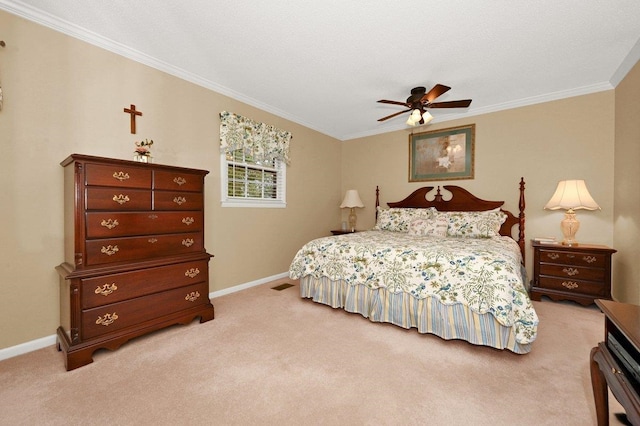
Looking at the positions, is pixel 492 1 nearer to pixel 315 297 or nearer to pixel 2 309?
pixel 315 297

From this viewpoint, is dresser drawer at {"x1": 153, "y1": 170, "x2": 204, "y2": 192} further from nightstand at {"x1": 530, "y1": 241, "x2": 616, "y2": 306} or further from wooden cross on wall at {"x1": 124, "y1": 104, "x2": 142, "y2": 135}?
nightstand at {"x1": 530, "y1": 241, "x2": 616, "y2": 306}

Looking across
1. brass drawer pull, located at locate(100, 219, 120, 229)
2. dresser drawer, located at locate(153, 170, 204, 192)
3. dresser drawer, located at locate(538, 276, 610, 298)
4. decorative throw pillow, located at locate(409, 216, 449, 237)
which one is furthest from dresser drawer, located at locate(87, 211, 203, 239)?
dresser drawer, located at locate(538, 276, 610, 298)

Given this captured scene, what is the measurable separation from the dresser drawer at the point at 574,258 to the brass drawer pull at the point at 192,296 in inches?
152

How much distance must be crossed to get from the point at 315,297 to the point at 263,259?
119 centimetres

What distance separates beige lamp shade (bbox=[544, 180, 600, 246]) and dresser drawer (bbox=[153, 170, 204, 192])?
401 centimetres

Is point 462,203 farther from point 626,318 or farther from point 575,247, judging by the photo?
point 626,318

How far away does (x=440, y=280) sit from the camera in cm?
224

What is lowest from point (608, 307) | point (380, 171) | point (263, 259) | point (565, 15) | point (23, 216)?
point (263, 259)

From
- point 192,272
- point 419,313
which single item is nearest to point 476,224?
point 419,313

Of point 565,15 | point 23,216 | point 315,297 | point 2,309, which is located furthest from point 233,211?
point 565,15

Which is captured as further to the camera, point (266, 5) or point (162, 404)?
point (266, 5)

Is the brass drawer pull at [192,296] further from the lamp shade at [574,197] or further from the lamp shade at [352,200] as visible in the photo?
the lamp shade at [574,197]

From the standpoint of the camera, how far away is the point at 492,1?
6.24 feet

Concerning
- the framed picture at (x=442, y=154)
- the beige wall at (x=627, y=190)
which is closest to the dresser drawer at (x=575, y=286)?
the beige wall at (x=627, y=190)
